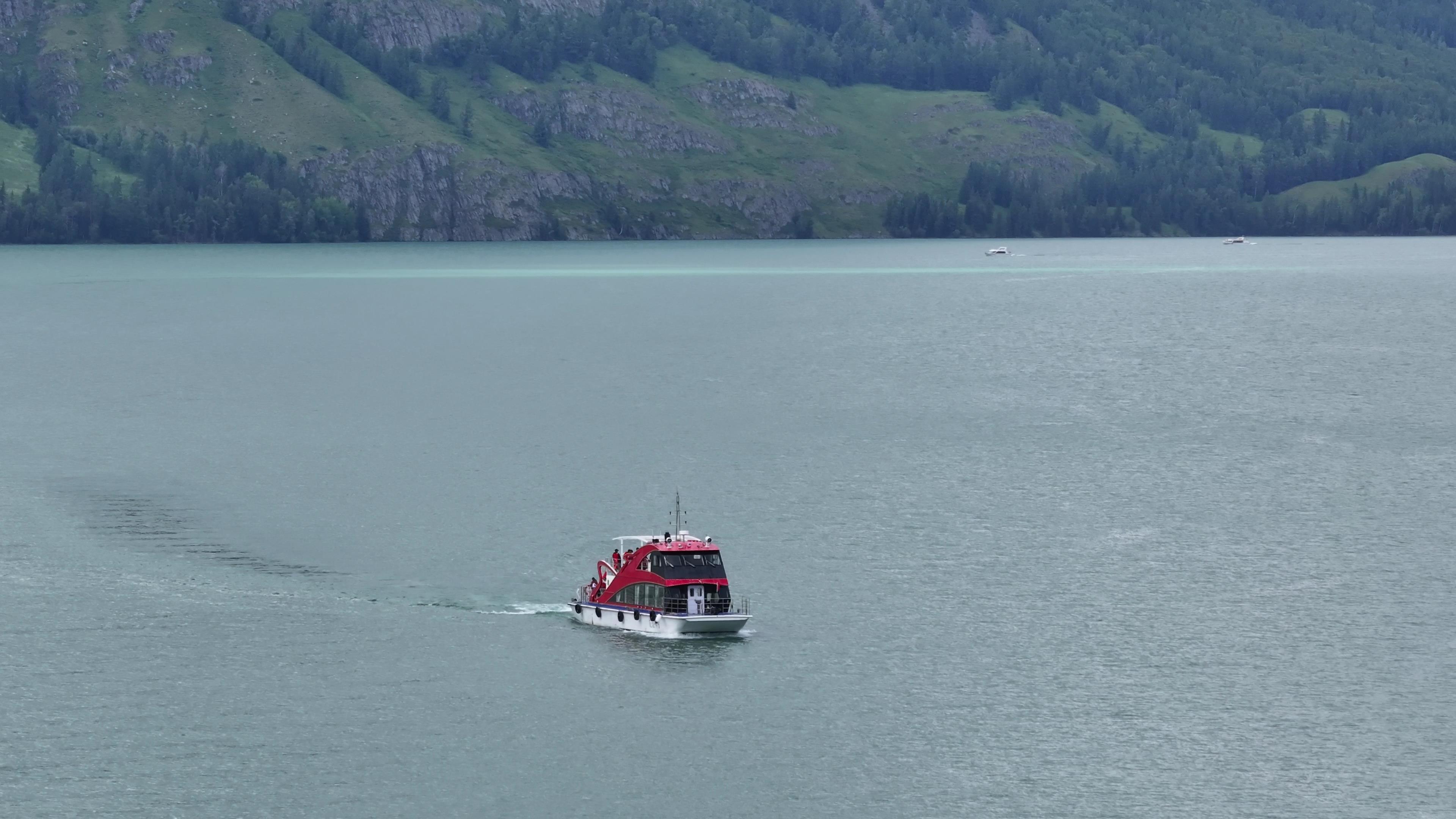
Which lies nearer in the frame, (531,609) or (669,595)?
(669,595)

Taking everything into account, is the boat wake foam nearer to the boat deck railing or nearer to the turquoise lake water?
the turquoise lake water

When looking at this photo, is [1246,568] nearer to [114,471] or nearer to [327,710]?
[327,710]

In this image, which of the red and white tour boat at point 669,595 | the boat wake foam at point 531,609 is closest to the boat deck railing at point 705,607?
the red and white tour boat at point 669,595

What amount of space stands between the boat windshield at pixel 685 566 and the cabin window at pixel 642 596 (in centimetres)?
80

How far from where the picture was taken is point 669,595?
309ft

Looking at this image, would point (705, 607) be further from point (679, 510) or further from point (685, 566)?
point (679, 510)

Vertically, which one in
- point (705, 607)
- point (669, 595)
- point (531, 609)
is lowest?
point (531, 609)

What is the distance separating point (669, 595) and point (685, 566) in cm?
159

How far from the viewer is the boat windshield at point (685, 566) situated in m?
94.2

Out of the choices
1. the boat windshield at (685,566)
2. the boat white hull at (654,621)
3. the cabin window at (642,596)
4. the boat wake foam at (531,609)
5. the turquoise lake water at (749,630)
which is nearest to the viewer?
the turquoise lake water at (749,630)

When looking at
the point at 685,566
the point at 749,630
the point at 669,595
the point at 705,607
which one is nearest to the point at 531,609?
the point at 669,595

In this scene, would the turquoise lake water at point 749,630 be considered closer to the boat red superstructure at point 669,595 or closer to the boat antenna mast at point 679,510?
the boat antenna mast at point 679,510

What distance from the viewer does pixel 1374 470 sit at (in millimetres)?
140750

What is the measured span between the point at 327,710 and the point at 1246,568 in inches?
2078
